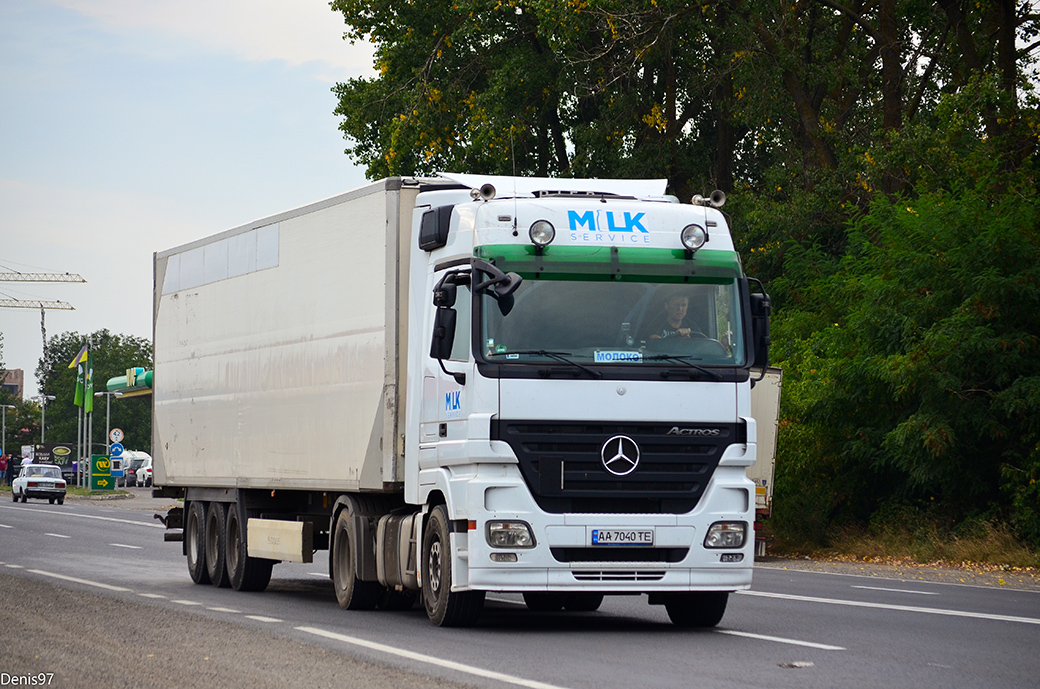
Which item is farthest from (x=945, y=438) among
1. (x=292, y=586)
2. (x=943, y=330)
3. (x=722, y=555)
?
(x=722, y=555)

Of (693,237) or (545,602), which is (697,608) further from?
(693,237)

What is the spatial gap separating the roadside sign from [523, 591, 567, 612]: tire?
64.0 meters

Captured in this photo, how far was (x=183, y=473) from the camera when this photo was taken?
65.2ft

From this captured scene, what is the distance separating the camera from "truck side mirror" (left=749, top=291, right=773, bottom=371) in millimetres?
13094

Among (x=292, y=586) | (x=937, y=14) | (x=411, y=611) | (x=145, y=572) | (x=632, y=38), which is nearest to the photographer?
(x=411, y=611)

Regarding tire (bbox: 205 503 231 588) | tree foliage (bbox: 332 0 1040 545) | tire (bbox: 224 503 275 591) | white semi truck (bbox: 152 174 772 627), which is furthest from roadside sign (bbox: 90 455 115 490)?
white semi truck (bbox: 152 174 772 627)

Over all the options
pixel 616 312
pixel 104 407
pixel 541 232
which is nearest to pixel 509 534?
pixel 616 312

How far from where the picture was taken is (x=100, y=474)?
7762 centimetres

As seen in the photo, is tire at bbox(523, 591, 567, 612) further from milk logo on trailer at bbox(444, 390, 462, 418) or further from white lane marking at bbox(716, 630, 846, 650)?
milk logo on trailer at bbox(444, 390, 462, 418)

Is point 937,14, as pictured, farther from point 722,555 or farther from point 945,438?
point 722,555

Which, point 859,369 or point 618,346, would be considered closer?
point 618,346

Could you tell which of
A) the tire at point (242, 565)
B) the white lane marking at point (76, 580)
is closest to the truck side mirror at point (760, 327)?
the tire at point (242, 565)

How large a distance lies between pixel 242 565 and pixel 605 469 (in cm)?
696

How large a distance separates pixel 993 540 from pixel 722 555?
43.5ft
